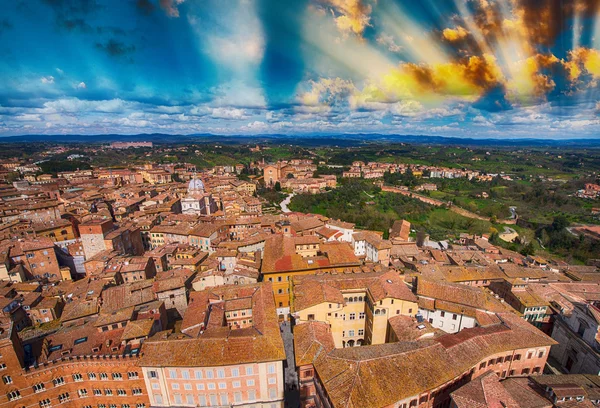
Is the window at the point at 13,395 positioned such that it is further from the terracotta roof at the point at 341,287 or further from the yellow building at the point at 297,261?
the yellow building at the point at 297,261

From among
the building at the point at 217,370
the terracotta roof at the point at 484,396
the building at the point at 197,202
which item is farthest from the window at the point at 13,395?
the building at the point at 197,202

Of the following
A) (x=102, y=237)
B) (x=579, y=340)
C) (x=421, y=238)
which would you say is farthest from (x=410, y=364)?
(x=421, y=238)

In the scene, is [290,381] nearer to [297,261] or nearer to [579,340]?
[297,261]

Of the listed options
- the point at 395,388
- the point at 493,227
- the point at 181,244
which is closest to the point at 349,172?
the point at 493,227

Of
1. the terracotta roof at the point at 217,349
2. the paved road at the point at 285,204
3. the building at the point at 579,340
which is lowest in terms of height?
the paved road at the point at 285,204

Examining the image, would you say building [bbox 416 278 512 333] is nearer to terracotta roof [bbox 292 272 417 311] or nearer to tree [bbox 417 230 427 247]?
terracotta roof [bbox 292 272 417 311]

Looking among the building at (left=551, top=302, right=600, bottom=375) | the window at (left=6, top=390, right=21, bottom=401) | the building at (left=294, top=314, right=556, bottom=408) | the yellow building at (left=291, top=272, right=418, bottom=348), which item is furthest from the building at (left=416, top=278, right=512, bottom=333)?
the window at (left=6, top=390, right=21, bottom=401)

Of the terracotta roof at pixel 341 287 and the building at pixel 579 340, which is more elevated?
the terracotta roof at pixel 341 287
